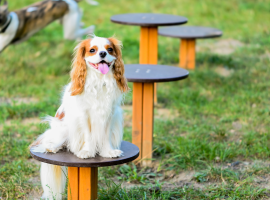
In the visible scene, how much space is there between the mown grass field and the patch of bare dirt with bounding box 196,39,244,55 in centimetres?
2

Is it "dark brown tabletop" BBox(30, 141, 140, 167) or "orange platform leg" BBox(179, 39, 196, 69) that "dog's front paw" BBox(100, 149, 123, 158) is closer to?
"dark brown tabletop" BBox(30, 141, 140, 167)

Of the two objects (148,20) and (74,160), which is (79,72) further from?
(148,20)

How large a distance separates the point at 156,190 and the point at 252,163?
3.89ft

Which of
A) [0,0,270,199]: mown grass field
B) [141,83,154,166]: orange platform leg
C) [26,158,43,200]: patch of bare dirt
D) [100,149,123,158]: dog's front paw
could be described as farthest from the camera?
[141,83,154,166]: orange platform leg

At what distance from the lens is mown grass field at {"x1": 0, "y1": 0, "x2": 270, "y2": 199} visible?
147 inches

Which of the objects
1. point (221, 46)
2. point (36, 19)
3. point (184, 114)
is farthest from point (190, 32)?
point (36, 19)

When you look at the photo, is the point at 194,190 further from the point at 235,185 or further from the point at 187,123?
the point at 187,123

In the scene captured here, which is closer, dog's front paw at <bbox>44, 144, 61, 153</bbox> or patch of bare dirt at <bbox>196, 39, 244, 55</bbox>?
dog's front paw at <bbox>44, 144, 61, 153</bbox>

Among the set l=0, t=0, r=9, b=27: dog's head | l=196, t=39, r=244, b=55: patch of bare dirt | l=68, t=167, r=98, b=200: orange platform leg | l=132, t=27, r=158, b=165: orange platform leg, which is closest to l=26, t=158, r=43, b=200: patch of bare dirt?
l=68, t=167, r=98, b=200: orange platform leg

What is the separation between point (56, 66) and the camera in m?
7.34

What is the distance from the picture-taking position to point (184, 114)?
5.53 meters

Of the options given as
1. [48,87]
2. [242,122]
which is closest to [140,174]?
[242,122]

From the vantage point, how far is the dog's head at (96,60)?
2596 millimetres

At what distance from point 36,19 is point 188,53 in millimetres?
2746
